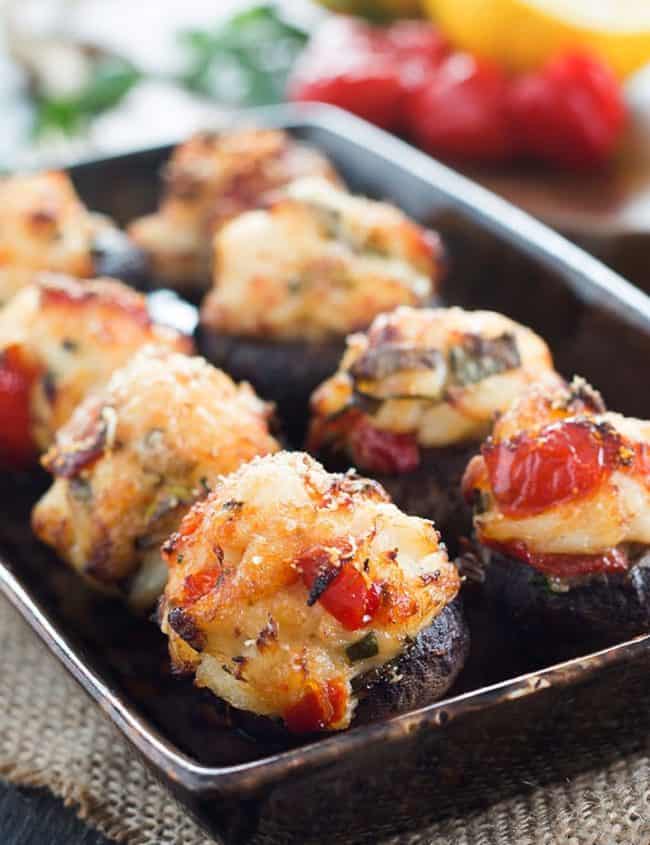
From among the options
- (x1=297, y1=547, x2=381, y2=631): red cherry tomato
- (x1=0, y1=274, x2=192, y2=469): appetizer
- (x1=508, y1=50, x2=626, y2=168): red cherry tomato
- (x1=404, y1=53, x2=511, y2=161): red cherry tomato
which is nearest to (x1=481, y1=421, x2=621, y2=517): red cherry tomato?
(x1=297, y1=547, x2=381, y2=631): red cherry tomato

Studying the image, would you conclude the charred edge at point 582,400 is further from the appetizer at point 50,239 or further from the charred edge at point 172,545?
the appetizer at point 50,239

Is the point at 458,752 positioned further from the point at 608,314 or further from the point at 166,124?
the point at 166,124

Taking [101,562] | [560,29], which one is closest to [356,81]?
[560,29]

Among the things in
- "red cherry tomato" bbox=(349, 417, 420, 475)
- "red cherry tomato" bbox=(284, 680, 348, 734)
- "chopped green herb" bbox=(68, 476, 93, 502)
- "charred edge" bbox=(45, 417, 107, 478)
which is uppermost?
"red cherry tomato" bbox=(284, 680, 348, 734)

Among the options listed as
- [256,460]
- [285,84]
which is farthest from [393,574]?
[285,84]

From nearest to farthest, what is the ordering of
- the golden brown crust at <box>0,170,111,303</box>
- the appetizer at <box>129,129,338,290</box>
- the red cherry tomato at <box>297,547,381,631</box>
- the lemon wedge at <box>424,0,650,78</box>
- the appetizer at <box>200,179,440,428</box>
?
the red cherry tomato at <box>297,547,381,631</box> < the appetizer at <box>200,179,440,428</box> < the golden brown crust at <box>0,170,111,303</box> < the appetizer at <box>129,129,338,290</box> < the lemon wedge at <box>424,0,650,78</box>

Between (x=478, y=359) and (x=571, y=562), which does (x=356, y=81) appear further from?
(x=571, y=562)

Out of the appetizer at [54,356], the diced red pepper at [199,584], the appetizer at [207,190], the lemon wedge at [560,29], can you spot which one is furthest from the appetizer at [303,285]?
the lemon wedge at [560,29]

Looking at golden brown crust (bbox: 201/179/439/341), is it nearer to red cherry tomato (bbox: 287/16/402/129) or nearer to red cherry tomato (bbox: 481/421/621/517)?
red cherry tomato (bbox: 481/421/621/517)
